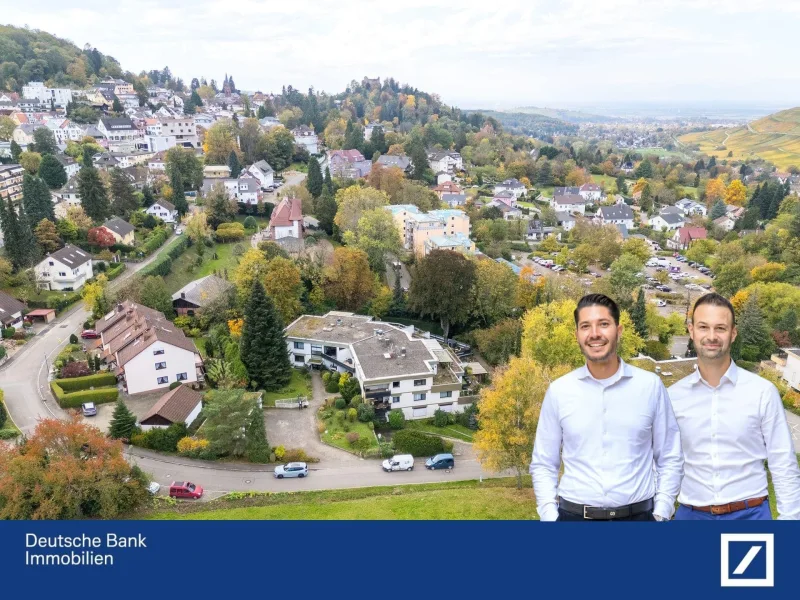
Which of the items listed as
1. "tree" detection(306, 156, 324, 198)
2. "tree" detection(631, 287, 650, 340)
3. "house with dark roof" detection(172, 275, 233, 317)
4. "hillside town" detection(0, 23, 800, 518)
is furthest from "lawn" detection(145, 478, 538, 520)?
"tree" detection(306, 156, 324, 198)

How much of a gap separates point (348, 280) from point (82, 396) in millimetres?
14398

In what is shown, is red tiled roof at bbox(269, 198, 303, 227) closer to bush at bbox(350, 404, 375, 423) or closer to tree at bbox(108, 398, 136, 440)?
bush at bbox(350, 404, 375, 423)

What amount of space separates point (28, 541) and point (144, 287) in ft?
88.8

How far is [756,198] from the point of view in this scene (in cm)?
6038

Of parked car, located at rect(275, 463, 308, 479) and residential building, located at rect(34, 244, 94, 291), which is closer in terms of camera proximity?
parked car, located at rect(275, 463, 308, 479)

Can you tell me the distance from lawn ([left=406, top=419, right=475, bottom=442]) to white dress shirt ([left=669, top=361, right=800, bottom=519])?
59.6 ft

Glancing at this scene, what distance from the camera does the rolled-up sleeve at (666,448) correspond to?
11.2 ft

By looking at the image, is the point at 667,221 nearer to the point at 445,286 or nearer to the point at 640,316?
the point at 640,316

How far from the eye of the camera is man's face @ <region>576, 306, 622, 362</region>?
3.37m

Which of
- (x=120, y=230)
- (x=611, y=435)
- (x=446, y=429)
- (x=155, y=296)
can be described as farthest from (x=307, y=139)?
(x=611, y=435)

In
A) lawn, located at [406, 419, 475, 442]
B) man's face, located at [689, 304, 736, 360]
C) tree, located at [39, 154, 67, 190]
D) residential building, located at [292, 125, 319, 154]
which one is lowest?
lawn, located at [406, 419, 475, 442]

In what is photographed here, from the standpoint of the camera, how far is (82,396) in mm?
20500

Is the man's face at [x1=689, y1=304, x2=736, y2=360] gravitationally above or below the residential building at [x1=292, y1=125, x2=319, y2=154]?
below

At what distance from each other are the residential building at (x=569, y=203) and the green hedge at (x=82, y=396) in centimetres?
5390
